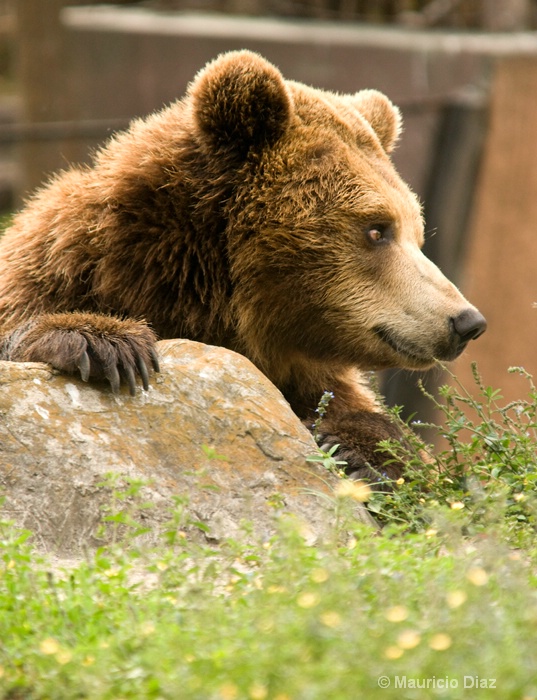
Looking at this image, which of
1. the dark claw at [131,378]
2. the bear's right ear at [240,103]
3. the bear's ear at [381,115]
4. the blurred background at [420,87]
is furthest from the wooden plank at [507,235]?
the dark claw at [131,378]

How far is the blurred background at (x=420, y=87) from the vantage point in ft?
31.2

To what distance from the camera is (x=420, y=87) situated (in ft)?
32.3

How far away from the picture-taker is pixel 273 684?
7.63 feet

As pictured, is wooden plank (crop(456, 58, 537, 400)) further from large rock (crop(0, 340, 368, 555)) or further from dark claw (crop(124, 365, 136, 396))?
dark claw (crop(124, 365, 136, 396))

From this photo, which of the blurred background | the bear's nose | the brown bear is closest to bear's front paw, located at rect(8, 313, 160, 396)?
the brown bear

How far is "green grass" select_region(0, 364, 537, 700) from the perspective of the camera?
7.46 ft

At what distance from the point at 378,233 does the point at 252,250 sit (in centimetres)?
59

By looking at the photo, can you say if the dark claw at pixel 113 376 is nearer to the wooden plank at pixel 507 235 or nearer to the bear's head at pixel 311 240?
the bear's head at pixel 311 240

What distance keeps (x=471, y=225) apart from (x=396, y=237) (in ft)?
16.4

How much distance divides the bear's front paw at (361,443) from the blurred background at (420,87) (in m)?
4.79

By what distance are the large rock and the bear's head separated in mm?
567

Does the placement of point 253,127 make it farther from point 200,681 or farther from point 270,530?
point 200,681

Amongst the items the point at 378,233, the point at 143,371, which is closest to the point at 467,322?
the point at 378,233

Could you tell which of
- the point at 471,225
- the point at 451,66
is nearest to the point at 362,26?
the point at 451,66
